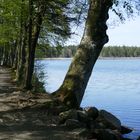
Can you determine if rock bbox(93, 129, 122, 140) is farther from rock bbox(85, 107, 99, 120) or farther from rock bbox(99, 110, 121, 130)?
rock bbox(85, 107, 99, 120)

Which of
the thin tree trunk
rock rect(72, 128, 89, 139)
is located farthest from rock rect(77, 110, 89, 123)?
the thin tree trunk

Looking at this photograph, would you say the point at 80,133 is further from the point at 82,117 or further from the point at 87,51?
the point at 87,51

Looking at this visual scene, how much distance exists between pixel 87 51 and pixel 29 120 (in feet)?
12.0

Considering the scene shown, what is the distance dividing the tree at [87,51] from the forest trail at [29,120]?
863 mm

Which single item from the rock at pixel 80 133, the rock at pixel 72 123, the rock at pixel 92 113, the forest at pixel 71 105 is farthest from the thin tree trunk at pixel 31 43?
the rock at pixel 80 133

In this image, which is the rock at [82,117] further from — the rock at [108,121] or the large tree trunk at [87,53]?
the large tree trunk at [87,53]

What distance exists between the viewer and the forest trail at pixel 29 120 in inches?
468

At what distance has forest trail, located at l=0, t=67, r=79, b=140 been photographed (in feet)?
39.0

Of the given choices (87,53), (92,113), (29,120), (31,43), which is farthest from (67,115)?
(31,43)

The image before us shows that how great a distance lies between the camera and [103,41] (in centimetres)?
1630

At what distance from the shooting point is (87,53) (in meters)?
16.2

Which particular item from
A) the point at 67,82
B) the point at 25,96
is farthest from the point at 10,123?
the point at 25,96

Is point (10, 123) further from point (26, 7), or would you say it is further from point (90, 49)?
point (26, 7)

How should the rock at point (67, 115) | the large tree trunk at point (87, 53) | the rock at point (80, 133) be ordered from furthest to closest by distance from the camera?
the large tree trunk at point (87, 53) → the rock at point (67, 115) → the rock at point (80, 133)
